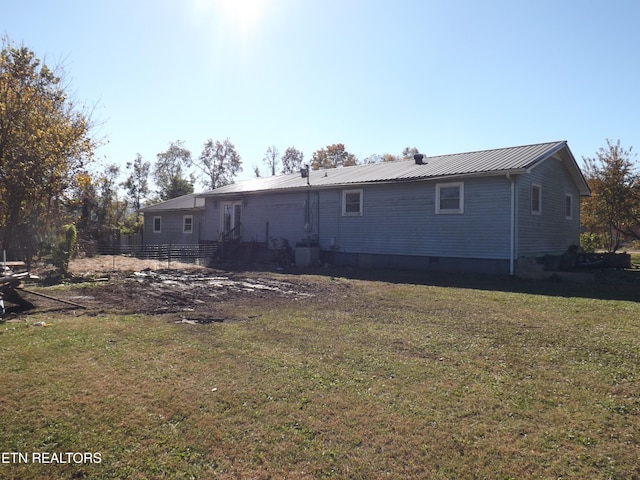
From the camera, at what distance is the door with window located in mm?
22031

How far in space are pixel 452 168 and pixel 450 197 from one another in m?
1.07

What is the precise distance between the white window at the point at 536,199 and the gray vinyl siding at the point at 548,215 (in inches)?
5.8

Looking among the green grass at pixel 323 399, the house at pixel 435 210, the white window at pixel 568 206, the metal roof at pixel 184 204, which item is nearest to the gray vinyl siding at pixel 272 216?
the house at pixel 435 210

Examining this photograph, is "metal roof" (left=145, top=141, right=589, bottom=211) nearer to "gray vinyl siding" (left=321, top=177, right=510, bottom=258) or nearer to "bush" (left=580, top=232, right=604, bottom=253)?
"gray vinyl siding" (left=321, top=177, right=510, bottom=258)

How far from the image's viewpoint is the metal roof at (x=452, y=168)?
44.7 ft

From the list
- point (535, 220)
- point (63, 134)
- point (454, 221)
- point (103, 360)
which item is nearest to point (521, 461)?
point (103, 360)

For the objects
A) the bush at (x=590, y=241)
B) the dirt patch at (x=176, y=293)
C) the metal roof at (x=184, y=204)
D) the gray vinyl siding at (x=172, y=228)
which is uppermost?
the metal roof at (x=184, y=204)

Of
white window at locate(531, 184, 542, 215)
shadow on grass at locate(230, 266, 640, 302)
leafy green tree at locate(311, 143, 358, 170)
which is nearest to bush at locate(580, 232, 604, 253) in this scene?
white window at locate(531, 184, 542, 215)

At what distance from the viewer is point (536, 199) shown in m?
15.0

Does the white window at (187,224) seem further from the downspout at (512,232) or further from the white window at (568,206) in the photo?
the white window at (568,206)

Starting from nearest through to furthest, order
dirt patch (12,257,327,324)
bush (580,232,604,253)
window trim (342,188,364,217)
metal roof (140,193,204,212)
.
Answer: dirt patch (12,257,327,324) < window trim (342,188,364,217) < bush (580,232,604,253) < metal roof (140,193,204,212)

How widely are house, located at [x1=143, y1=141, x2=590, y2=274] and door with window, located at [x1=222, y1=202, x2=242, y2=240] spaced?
482mm

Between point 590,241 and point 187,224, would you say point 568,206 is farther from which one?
point 187,224

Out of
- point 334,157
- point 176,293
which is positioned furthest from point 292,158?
point 176,293
